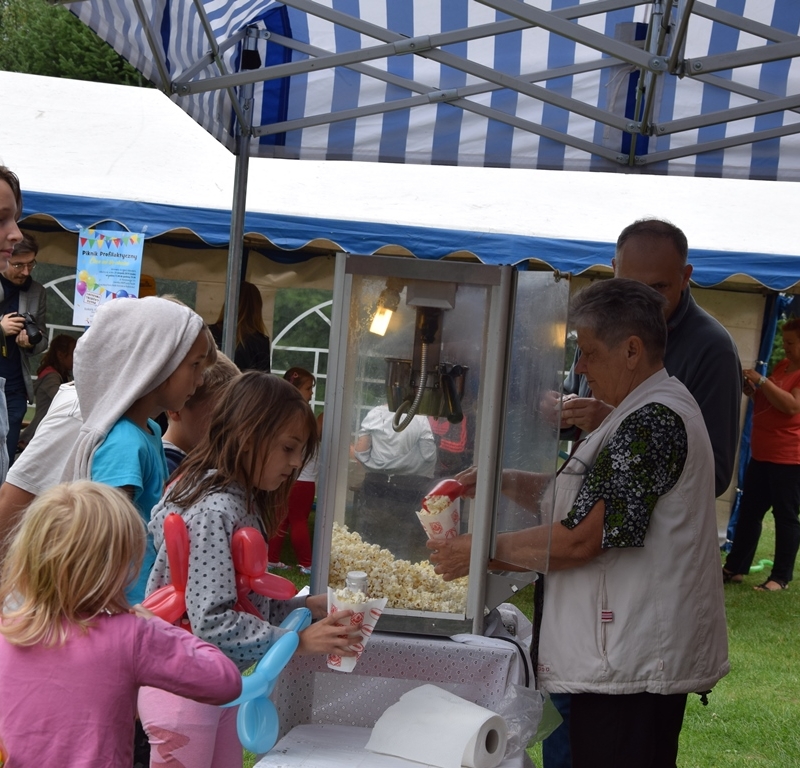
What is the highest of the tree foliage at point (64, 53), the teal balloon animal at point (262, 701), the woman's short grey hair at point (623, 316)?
the tree foliage at point (64, 53)

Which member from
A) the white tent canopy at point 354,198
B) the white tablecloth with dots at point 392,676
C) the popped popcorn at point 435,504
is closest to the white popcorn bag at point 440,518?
the popped popcorn at point 435,504

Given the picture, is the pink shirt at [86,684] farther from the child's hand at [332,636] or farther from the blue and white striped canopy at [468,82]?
the blue and white striped canopy at [468,82]

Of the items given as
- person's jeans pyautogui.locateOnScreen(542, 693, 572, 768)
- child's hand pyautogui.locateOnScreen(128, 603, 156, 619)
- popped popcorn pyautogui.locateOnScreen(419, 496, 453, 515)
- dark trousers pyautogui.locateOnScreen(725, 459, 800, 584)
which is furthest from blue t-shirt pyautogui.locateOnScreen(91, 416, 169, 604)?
dark trousers pyautogui.locateOnScreen(725, 459, 800, 584)

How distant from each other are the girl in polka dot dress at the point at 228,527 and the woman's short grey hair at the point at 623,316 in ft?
2.25

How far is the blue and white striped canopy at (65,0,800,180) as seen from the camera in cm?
312

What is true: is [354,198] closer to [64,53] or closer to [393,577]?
[393,577]

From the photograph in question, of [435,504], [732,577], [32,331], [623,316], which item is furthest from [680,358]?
[732,577]

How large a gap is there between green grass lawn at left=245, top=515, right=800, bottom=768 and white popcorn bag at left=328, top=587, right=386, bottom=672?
168 centimetres

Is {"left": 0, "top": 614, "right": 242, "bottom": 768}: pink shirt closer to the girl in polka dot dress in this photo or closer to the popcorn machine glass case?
the girl in polka dot dress

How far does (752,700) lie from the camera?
420 centimetres

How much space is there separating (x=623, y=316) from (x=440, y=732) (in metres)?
0.98

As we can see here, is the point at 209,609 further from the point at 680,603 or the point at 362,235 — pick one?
the point at 362,235

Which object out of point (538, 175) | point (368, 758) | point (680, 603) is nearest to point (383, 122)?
point (680, 603)

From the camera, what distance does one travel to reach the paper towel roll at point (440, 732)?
1.75 m
